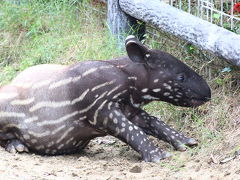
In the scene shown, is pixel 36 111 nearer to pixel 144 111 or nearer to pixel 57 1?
pixel 144 111

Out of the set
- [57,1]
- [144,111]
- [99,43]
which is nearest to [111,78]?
[144,111]

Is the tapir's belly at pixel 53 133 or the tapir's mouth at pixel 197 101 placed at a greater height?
the tapir's mouth at pixel 197 101

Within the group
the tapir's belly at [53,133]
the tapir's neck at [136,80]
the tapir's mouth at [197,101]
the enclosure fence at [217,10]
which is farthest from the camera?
the enclosure fence at [217,10]

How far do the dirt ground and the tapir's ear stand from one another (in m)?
0.89

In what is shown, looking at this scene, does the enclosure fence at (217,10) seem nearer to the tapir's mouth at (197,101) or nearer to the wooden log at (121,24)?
the wooden log at (121,24)

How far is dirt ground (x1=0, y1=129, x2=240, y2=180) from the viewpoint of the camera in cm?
542

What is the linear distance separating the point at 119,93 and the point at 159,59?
0.53 meters

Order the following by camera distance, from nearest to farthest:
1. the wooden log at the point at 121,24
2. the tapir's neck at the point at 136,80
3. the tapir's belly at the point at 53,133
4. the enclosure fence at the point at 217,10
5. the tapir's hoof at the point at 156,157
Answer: the tapir's hoof at the point at 156,157 < the tapir's belly at the point at 53,133 < the tapir's neck at the point at 136,80 < the enclosure fence at the point at 217,10 < the wooden log at the point at 121,24

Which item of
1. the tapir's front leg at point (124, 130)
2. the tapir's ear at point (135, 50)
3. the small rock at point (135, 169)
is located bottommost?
the small rock at point (135, 169)

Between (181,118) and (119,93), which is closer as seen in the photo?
(119,93)

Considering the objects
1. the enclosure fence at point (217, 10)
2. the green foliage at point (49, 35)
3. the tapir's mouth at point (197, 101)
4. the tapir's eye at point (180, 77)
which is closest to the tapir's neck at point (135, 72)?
the tapir's eye at point (180, 77)

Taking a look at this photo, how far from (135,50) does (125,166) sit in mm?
1072

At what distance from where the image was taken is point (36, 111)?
6.22m

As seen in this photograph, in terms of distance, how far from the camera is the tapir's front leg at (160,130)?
633cm
